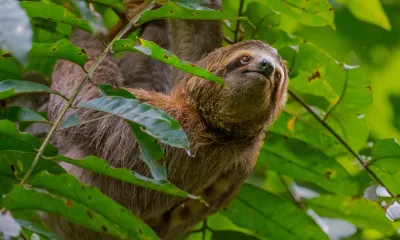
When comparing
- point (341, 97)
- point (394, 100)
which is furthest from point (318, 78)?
point (394, 100)

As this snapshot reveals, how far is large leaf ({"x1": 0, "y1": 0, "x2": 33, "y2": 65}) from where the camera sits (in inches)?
88.3

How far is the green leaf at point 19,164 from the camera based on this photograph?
3240mm

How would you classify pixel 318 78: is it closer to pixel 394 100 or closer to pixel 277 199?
pixel 277 199

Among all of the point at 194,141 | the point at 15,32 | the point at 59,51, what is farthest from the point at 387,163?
the point at 15,32

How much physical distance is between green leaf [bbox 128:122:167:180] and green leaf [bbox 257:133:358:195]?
1.65m

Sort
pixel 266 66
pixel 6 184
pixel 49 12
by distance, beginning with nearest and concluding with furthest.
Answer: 1. pixel 6 184
2. pixel 49 12
3. pixel 266 66

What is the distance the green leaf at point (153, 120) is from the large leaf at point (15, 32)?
0.76 meters

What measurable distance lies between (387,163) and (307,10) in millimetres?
1150

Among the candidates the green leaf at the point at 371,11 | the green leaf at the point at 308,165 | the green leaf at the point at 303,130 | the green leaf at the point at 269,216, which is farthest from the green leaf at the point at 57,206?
the green leaf at the point at 371,11

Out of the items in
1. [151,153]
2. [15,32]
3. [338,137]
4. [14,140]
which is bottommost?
[338,137]

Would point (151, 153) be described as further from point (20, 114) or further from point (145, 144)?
point (20, 114)

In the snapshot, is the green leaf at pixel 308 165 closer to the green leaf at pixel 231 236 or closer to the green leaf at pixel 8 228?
the green leaf at pixel 231 236

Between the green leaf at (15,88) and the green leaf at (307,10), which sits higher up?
the green leaf at (15,88)

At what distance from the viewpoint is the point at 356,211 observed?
5086mm
